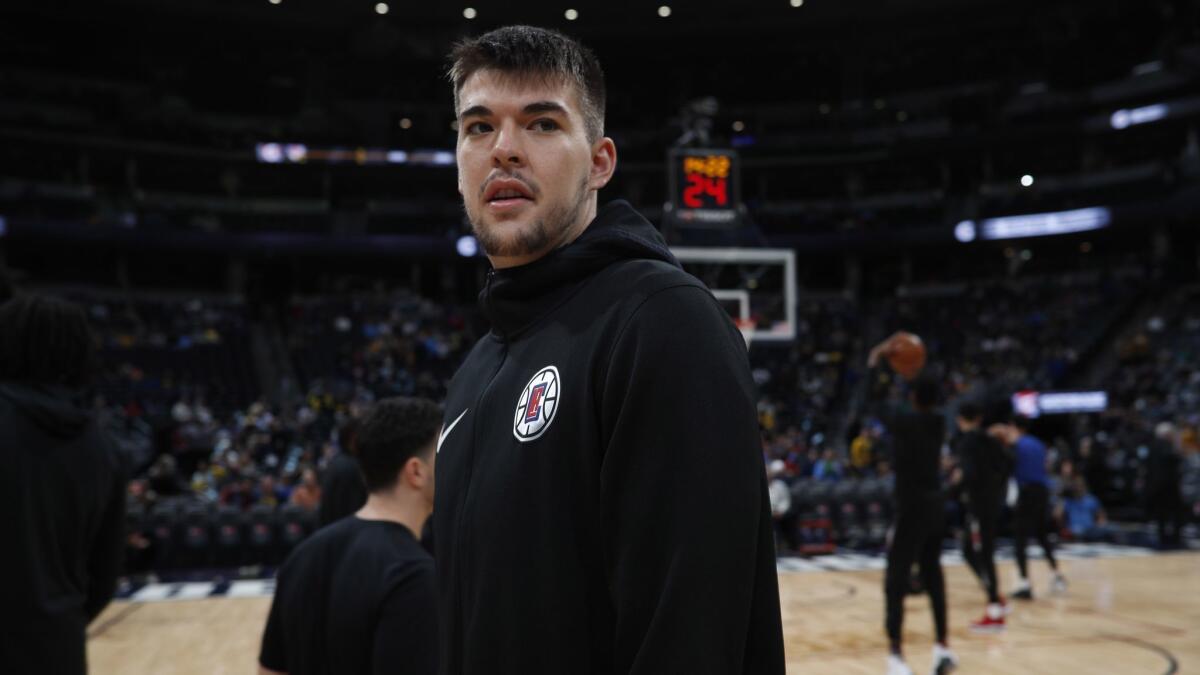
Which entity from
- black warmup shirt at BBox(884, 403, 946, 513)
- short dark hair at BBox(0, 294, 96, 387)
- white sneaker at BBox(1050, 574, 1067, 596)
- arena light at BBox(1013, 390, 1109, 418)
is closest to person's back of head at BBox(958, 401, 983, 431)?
black warmup shirt at BBox(884, 403, 946, 513)

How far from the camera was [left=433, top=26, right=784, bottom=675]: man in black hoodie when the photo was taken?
1.30 m

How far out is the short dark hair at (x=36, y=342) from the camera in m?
2.85

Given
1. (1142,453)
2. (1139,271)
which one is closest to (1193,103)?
(1139,271)

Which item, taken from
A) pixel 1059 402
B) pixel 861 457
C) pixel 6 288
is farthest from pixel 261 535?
pixel 1059 402

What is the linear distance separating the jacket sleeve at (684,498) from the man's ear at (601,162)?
39 centimetres

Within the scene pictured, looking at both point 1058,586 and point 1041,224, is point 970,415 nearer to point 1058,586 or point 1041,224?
point 1058,586

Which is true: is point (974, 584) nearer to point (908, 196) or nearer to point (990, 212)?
point (990, 212)

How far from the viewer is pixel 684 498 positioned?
4.24 feet

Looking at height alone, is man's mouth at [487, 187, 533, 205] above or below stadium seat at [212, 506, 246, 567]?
above

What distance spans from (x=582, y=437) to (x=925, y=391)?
241 inches

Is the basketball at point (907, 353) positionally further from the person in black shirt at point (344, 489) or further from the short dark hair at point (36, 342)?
the short dark hair at point (36, 342)

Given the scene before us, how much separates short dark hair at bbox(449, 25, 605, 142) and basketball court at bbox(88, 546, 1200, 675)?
6095mm

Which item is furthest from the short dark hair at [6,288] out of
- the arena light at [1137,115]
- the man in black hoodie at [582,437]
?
the arena light at [1137,115]

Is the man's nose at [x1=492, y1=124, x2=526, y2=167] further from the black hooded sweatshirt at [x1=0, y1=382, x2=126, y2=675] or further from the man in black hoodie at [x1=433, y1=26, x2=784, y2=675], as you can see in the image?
the black hooded sweatshirt at [x1=0, y1=382, x2=126, y2=675]
